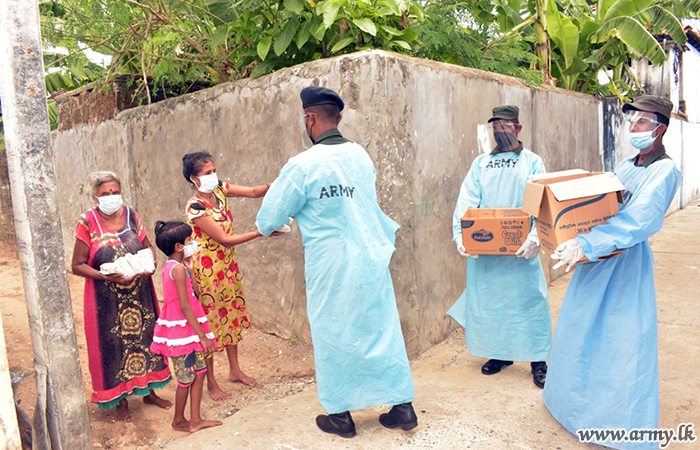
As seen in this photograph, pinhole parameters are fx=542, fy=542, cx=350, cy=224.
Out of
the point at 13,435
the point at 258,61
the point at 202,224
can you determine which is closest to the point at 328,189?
the point at 202,224

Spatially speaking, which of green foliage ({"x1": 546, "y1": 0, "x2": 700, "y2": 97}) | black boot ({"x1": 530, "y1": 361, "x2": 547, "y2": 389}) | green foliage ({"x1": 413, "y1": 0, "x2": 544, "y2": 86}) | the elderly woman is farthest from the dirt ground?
green foliage ({"x1": 546, "y1": 0, "x2": 700, "y2": 97})

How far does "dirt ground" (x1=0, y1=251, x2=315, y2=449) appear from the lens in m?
3.38

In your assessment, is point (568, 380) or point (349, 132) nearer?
point (568, 380)

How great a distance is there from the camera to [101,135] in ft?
22.4

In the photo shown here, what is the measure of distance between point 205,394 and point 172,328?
0.97 m

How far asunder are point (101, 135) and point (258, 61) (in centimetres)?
267

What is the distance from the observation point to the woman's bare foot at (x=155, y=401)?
12.4ft

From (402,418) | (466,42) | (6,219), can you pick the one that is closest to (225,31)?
(466,42)

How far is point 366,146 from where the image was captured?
3980mm

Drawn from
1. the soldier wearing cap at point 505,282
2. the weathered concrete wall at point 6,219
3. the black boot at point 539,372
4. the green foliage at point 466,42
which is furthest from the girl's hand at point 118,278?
the weathered concrete wall at point 6,219

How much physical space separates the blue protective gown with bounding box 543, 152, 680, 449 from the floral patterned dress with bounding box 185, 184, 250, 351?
89.1 inches

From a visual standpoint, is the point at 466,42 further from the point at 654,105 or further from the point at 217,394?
the point at 217,394

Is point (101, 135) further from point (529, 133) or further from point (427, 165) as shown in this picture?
point (529, 133)

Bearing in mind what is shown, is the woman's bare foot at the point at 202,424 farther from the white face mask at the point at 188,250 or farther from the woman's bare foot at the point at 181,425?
the white face mask at the point at 188,250
